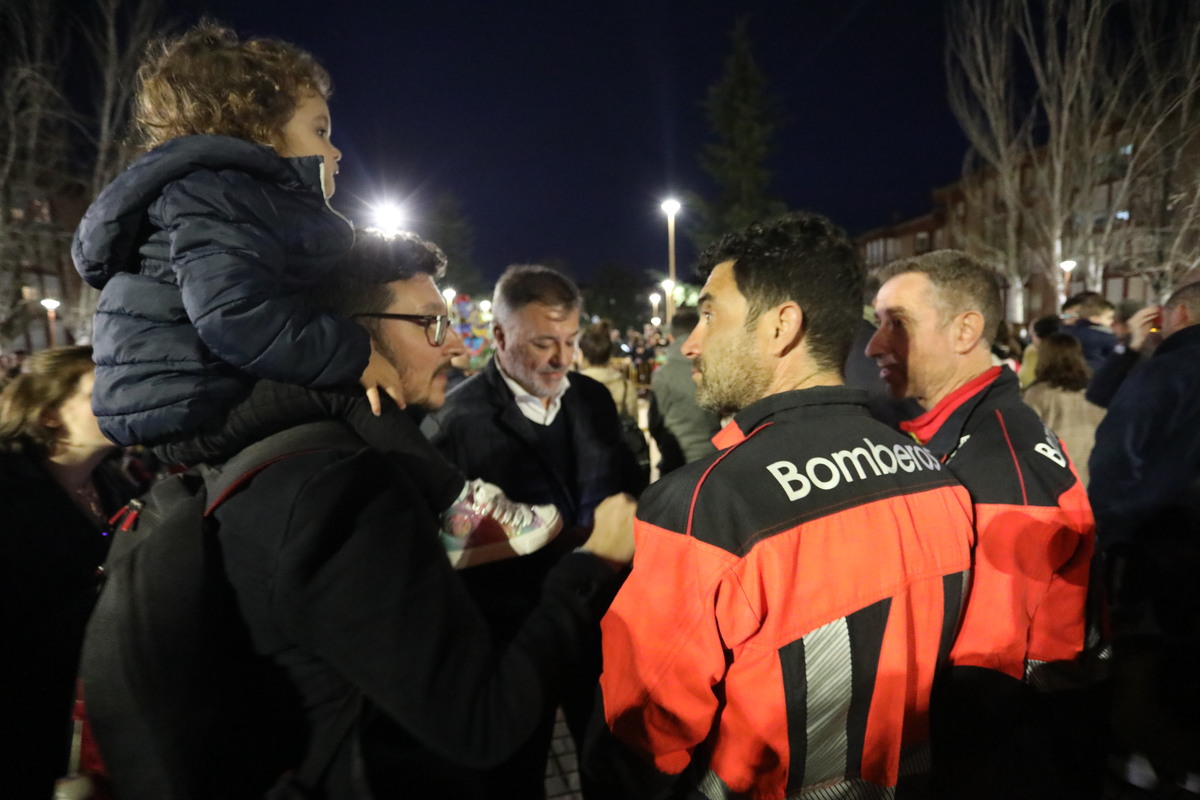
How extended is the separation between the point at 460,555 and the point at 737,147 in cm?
3929

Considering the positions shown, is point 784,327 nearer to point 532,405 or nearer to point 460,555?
point 460,555

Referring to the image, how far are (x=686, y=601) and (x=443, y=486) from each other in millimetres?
647

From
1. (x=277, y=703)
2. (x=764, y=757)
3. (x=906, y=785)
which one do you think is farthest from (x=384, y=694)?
(x=906, y=785)

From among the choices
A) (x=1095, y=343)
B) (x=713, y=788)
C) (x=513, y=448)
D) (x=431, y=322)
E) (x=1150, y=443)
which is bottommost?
(x=713, y=788)

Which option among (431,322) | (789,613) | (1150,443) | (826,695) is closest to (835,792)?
(826,695)

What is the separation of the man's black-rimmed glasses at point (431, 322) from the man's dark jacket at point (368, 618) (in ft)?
1.96

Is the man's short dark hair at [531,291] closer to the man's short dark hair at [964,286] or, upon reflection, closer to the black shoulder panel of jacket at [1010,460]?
the man's short dark hair at [964,286]

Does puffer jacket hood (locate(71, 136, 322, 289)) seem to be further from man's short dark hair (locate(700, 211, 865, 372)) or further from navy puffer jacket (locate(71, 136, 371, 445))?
man's short dark hair (locate(700, 211, 865, 372))

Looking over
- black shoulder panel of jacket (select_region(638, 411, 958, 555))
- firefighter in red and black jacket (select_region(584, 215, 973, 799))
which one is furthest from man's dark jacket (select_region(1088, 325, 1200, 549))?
black shoulder panel of jacket (select_region(638, 411, 958, 555))

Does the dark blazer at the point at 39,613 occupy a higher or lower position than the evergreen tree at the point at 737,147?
lower

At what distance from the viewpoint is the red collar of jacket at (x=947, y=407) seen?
2.33 meters

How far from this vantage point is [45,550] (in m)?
2.46

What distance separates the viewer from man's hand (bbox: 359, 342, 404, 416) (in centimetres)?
157

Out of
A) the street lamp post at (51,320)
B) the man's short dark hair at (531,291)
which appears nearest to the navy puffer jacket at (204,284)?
the man's short dark hair at (531,291)
